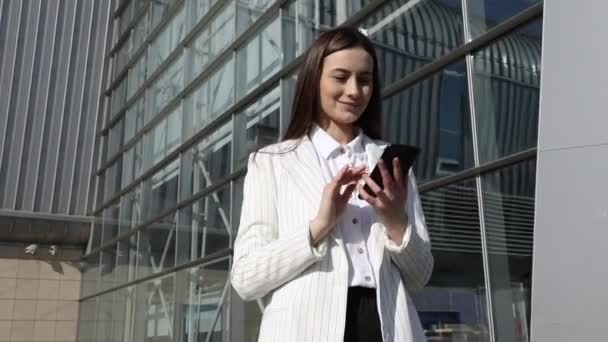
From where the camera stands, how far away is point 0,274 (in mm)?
16984

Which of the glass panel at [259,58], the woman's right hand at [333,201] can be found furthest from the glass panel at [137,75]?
the woman's right hand at [333,201]

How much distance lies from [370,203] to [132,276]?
13.5 meters

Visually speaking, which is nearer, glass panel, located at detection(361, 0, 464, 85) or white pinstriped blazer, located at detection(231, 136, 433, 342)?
white pinstriped blazer, located at detection(231, 136, 433, 342)

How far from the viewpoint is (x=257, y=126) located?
31.9 feet

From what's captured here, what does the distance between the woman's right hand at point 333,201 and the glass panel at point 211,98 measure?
9.38 meters

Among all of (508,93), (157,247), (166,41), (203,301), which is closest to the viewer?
(508,93)

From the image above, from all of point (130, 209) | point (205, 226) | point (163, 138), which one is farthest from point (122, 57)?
point (205, 226)

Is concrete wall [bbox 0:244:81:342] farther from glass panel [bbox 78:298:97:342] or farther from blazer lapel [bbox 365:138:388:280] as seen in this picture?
blazer lapel [bbox 365:138:388:280]

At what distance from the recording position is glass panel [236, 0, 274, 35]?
10.1 m

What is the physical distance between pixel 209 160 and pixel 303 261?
388 inches

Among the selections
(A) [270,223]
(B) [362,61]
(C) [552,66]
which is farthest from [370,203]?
(C) [552,66]

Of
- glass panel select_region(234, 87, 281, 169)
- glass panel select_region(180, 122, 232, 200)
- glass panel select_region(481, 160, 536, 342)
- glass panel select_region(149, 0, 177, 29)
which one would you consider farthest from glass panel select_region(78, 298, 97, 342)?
glass panel select_region(481, 160, 536, 342)

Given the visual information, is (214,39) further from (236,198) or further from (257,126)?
(236,198)

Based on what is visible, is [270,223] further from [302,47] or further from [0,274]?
[0,274]
